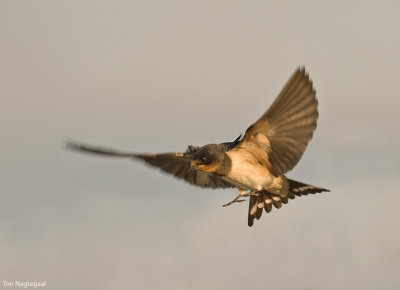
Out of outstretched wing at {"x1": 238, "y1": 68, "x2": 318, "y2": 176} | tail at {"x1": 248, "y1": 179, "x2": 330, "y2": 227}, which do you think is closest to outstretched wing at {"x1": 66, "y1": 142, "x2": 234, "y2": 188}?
tail at {"x1": 248, "y1": 179, "x2": 330, "y2": 227}

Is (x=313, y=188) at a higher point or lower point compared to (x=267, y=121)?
lower

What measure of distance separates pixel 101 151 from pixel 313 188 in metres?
3.56

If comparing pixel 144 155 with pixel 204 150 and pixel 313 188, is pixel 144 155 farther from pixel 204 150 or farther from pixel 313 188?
pixel 313 188

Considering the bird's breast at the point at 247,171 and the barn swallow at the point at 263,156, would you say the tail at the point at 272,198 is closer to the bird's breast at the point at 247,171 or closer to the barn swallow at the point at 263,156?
the barn swallow at the point at 263,156

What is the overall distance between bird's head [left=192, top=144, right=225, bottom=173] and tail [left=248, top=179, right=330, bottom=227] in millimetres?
1195

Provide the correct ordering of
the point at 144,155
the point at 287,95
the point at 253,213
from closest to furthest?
the point at 287,95 → the point at 144,155 → the point at 253,213

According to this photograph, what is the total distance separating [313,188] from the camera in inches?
476

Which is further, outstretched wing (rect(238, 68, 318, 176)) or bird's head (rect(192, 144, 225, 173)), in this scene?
bird's head (rect(192, 144, 225, 173))

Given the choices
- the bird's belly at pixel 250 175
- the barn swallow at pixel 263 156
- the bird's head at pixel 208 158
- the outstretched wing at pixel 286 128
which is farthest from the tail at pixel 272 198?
the bird's head at pixel 208 158

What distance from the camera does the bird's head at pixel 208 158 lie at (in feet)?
36.5

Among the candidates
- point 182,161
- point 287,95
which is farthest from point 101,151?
point 287,95

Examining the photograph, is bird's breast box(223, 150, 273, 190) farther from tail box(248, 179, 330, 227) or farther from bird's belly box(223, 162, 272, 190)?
tail box(248, 179, 330, 227)

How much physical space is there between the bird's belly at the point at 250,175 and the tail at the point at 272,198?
42 cm

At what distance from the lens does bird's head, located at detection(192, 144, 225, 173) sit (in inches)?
438
